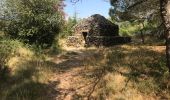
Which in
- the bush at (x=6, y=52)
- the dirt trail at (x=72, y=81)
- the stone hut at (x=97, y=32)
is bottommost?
the dirt trail at (x=72, y=81)

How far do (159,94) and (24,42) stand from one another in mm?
13112

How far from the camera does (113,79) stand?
11836mm

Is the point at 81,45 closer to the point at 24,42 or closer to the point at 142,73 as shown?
the point at 24,42

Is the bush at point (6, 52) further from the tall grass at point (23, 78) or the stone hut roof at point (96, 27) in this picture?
the stone hut roof at point (96, 27)

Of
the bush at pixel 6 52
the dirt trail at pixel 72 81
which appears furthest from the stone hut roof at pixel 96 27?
the dirt trail at pixel 72 81

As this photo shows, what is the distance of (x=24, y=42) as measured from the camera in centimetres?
2109

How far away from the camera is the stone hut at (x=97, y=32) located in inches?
1050

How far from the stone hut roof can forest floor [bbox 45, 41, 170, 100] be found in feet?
36.9

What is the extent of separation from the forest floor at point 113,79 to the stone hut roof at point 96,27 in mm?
11255

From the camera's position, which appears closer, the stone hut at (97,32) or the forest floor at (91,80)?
the forest floor at (91,80)

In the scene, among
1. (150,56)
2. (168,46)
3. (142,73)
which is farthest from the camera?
(150,56)

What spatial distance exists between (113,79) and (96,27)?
52.3 ft

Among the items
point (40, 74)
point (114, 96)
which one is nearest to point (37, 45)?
point (40, 74)

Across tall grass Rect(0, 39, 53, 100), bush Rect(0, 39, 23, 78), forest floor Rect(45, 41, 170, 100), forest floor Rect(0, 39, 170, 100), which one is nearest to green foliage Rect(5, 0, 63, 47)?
bush Rect(0, 39, 23, 78)
